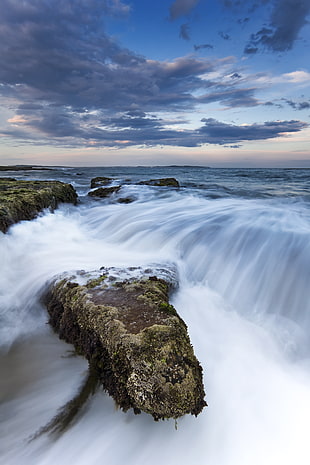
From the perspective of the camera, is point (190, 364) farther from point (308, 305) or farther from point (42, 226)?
point (42, 226)

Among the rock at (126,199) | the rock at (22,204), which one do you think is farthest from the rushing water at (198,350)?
the rock at (126,199)

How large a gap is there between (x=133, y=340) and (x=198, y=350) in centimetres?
116

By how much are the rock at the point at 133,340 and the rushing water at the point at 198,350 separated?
22cm

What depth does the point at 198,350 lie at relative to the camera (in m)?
3.14

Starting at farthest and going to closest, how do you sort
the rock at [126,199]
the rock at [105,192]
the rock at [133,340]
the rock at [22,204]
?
the rock at [105,192]
the rock at [126,199]
the rock at [22,204]
the rock at [133,340]

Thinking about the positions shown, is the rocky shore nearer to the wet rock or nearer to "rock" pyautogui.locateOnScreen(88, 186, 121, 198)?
the wet rock

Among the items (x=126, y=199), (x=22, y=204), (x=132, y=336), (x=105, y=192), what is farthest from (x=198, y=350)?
(x=105, y=192)

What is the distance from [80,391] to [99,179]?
20.5 metres

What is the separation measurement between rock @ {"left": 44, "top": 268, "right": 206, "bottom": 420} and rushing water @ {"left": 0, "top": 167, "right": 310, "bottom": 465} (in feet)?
0.72

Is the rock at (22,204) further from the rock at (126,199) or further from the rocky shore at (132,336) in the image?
the rock at (126,199)

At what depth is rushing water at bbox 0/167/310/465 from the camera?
7.01 ft

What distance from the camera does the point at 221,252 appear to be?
574cm

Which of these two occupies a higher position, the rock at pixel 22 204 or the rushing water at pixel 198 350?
the rock at pixel 22 204

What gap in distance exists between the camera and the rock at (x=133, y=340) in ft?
6.84
